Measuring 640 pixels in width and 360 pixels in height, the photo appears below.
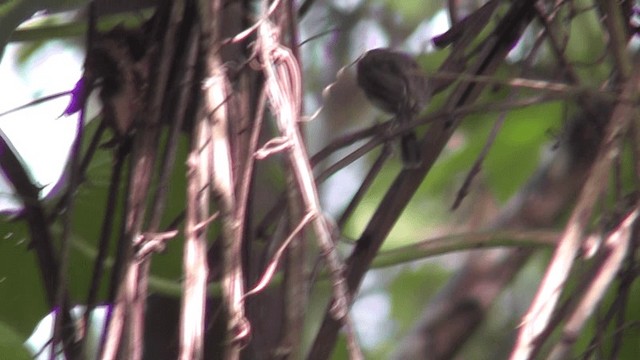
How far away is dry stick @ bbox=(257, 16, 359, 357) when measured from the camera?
1.46ft

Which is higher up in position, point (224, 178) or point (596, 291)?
point (224, 178)

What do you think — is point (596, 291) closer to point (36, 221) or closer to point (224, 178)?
point (224, 178)

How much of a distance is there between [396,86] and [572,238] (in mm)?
189

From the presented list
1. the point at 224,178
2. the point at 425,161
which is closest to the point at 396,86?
the point at 425,161

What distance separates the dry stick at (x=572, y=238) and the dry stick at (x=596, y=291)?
0.02 m

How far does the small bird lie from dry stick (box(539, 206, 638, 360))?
0.51 feet

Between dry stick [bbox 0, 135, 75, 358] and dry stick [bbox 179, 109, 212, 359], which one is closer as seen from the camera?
dry stick [bbox 179, 109, 212, 359]

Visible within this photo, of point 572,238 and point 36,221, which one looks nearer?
point 572,238

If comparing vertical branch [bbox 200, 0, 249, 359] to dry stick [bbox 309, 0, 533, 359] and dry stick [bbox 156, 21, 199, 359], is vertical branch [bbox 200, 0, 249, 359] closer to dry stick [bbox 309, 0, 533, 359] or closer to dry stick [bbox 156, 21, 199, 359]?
dry stick [bbox 156, 21, 199, 359]

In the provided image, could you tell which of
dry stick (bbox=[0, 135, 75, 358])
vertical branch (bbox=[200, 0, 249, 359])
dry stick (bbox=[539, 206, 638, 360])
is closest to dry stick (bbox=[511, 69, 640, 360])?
dry stick (bbox=[539, 206, 638, 360])

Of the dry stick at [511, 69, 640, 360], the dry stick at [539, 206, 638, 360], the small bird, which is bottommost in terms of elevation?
the dry stick at [539, 206, 638, 360]

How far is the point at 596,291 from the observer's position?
1.50 ft

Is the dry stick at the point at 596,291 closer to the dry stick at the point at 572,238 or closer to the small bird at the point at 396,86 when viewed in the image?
the dry stick at the point at 572,238

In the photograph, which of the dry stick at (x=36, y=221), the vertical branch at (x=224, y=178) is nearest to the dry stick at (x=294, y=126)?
the vertical branch at (x=224, y=178)
